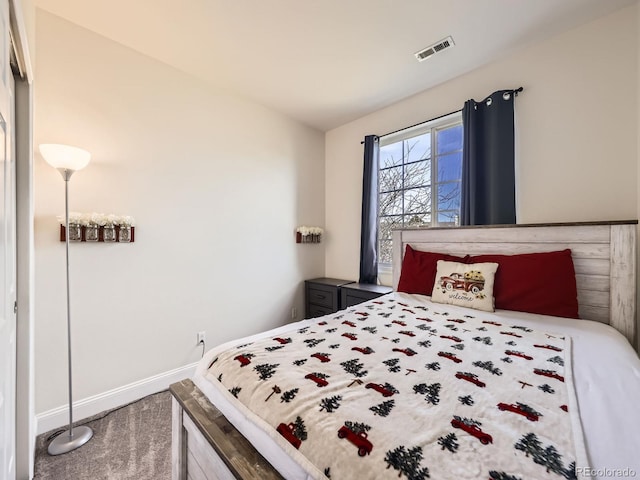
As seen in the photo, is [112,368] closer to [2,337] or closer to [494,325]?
[2,337]

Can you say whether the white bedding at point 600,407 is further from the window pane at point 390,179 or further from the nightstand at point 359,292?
the window pane at point 390,179

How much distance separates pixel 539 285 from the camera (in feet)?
5.52

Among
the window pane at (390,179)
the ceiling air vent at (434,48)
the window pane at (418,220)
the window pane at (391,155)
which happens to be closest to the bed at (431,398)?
the window pane at (418,220)

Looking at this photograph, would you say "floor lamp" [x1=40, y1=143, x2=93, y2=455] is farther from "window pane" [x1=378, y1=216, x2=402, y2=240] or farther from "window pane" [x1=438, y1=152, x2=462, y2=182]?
"window pane" [x1=438, y1=152, x2=462, y2=182]

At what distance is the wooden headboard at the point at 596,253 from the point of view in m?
1.55

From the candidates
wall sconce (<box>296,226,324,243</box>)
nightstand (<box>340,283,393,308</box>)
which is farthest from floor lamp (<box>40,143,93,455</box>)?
nightstand (<box>340,283,393,308</box>)

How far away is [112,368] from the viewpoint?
6.23 ft

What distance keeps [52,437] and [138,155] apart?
6.34ft

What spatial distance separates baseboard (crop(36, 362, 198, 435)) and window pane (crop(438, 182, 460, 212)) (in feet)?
9.24

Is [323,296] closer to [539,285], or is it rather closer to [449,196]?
[449,196]

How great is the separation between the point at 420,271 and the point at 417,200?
0.98 meters

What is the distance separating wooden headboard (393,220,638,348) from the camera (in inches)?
61.1

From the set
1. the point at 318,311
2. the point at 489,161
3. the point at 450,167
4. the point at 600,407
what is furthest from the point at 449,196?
the point at 600,407

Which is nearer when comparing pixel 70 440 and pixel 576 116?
pixel 70 440
